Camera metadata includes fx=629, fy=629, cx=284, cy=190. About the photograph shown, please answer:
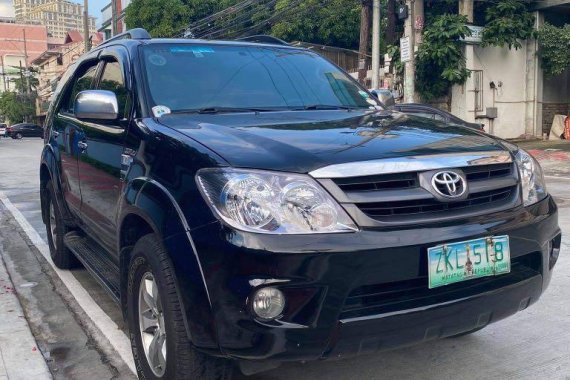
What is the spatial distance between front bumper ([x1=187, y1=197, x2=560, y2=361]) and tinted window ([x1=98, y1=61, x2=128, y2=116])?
1.44m

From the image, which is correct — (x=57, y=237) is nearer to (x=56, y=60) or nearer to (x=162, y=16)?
(x=162, y=16)

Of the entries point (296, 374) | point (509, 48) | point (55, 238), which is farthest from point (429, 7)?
point (296, 374)

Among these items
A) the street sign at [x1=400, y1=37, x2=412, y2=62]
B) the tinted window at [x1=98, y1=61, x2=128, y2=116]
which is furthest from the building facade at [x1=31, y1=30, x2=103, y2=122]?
the tinted window at [x1=98, y1=61, x2=128, y2=116]

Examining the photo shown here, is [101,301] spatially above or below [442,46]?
below

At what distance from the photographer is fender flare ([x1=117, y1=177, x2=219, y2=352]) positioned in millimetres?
2424

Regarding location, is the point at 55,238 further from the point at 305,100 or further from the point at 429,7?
the point at 429,7

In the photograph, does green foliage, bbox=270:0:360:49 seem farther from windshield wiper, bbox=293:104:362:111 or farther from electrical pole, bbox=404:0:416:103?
windshield wiper, bbox=293:104:362:111

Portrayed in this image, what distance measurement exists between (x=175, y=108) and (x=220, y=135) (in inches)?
28.1

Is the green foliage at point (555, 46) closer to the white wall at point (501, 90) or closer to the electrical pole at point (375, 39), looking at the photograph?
the white wall at point (501, 90)

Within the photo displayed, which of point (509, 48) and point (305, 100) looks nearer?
point (305, 100)

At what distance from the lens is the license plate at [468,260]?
2.46m

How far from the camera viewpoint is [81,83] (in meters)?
4.95

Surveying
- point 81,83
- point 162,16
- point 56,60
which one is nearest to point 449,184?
point 81,83

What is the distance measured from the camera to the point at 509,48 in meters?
19.3
